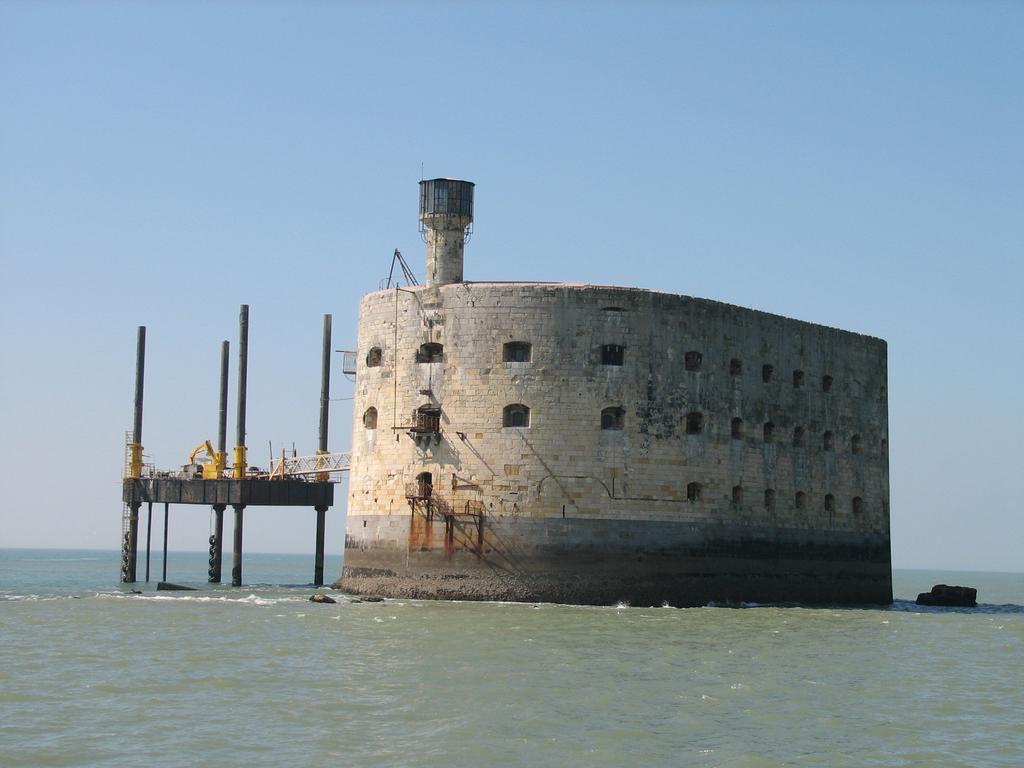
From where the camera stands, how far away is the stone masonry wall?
33000 millimetres

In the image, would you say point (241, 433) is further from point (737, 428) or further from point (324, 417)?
point (737, 428)

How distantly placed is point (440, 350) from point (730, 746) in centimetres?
1832

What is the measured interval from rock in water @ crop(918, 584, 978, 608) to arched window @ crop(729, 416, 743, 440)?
32.8ft

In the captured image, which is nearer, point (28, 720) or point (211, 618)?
point (28, 720)

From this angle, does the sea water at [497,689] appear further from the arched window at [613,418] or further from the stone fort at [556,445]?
the arched window at [613,418]

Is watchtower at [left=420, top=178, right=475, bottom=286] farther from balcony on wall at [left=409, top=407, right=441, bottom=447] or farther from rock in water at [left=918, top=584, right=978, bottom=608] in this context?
rock in water at [left=918, top=584, right=978, bottom=608]

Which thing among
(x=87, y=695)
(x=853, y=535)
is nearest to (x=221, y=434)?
(x=853, y=535)

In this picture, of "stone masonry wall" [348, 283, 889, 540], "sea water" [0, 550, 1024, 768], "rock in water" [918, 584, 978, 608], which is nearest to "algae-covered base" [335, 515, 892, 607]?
"stone masonry wall" [348, 283, 889, 540]

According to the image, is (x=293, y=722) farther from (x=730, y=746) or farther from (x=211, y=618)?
(x=211, y=618)

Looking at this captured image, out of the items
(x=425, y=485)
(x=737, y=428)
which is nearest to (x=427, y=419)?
(x=425, y=485)

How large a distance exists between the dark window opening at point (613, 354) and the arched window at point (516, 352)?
170 cm

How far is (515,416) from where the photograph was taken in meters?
33.3

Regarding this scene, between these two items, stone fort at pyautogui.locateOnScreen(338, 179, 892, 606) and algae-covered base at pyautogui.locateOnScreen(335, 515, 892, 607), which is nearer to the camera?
algae-covered base at pyautogui.locateOnScreen(335, 515, 892, 607)

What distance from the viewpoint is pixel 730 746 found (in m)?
16.8
